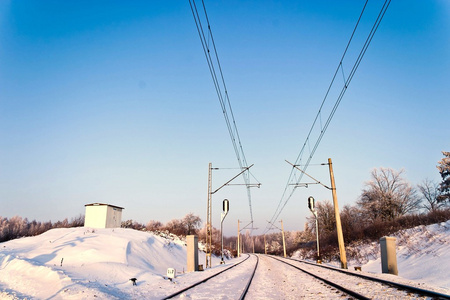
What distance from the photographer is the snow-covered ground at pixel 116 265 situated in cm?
1031

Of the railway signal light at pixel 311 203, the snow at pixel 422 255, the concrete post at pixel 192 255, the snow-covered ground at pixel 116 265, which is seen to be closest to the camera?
the snow-covered ground at pixel 116 265

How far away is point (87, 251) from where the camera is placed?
68.0 feet

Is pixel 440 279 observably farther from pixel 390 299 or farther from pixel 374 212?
pixel 374 212

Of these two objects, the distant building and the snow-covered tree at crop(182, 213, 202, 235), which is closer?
the distant building

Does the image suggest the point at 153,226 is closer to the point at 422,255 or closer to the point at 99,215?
the point at 99,215

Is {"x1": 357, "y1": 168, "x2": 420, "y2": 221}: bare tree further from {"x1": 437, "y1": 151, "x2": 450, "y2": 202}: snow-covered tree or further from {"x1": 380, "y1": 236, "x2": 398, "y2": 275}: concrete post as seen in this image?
{"x1": 380, "y1": 236, "x2": 398, "y2": 275}: concrete post

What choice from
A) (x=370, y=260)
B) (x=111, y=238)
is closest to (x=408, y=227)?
(x=370, y=260)

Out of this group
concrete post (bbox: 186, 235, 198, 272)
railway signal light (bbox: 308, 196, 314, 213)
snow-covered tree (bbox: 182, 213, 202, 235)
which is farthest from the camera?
snow-covered tree (bbox: 182, 213, 202, 235)

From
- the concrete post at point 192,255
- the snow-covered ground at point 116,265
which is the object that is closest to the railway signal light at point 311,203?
the snow-covered ground at point 116,265

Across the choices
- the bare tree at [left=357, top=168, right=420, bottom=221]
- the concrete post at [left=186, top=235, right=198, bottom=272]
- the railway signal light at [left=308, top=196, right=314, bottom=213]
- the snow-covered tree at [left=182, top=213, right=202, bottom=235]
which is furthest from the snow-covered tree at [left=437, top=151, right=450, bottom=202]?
the snow-covered tree at [left=182, top=213, right=202, bottom=235]

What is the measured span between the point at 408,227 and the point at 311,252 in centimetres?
2088

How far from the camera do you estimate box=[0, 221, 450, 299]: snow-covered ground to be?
33.8 feet

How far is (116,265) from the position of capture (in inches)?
705

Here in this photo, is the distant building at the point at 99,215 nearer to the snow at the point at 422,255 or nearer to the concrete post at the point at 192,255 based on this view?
the concrete post at the point at 192,255
